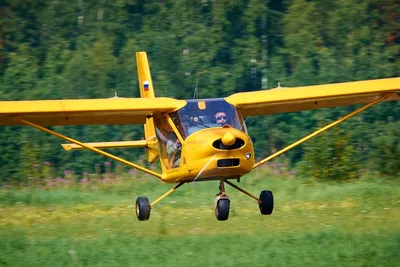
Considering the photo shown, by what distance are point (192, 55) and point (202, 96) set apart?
6.13 feet

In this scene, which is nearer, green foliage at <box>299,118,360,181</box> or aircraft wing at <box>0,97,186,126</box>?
aircraft wing at <box>0,97,186,126</box>

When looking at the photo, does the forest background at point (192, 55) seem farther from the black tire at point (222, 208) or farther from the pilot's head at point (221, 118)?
the black tire at point (222, 208)

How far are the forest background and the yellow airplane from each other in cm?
1180

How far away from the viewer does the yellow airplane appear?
479 inches

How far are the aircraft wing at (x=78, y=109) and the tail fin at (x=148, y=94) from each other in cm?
124

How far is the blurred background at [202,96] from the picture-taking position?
11.7 m

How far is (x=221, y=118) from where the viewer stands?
41.9 ft

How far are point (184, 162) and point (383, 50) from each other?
1803 centimetres

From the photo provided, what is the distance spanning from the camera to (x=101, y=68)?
29500mm

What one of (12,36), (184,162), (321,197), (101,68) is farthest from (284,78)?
(184,162)

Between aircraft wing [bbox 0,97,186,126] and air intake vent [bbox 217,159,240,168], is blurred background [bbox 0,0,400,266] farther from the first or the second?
aircraft wing [bbox 0,97,186,126]

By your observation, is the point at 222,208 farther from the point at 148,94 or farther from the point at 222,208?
the point at 148,94

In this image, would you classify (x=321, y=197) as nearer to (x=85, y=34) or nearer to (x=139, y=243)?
(x=139, y=243)

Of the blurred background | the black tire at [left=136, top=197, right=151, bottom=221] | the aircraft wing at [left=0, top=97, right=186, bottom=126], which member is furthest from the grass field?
the aircraft wing at [left=0, top=97, right=186, bottom=126]
